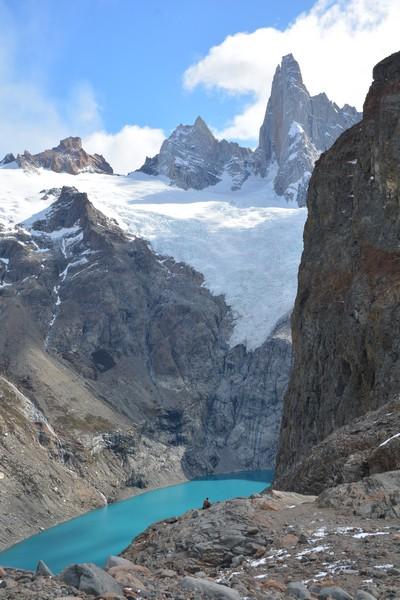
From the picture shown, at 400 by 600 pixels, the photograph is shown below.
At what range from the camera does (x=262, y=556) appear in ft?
43.8

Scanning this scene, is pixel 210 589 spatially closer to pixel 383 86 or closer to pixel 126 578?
pixel 126 578

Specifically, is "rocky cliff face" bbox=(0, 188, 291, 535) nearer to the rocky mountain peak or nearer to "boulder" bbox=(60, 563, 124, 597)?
the rocky mountain peak

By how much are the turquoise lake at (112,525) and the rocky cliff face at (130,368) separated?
6272 millimetres

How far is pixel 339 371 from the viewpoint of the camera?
52250 mm

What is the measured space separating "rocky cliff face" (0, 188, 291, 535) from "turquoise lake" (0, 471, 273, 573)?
20.6 ft

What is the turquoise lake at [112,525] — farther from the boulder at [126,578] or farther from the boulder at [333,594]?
the boulder at [333,594]

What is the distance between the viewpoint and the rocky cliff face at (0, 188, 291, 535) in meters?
134

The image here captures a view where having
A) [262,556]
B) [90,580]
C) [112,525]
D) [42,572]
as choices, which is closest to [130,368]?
[112,525]

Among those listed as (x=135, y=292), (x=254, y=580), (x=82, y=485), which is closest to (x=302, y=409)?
(x=254, y=580)

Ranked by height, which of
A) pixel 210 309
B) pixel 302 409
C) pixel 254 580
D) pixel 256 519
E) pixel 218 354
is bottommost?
pixel 254 580

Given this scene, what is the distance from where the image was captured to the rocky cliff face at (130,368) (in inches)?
5266

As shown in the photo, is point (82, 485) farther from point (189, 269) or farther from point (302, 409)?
point (189, 269)

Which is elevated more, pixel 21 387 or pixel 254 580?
pixel 21 387

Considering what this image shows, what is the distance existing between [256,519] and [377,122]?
4391cm
